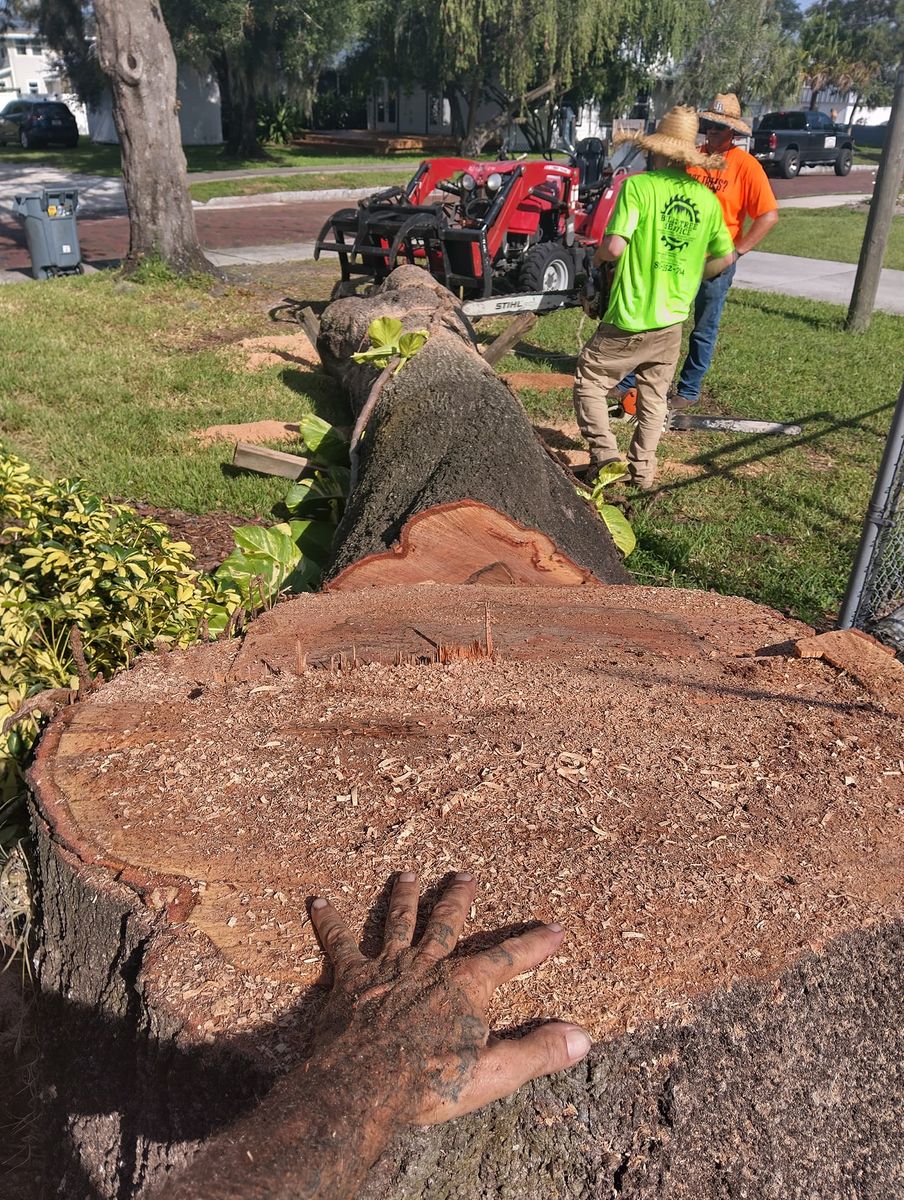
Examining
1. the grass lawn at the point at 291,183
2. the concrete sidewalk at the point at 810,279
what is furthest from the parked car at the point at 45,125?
the concrete sidewalk at the point at 810,279

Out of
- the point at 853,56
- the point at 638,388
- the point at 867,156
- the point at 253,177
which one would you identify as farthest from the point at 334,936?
the point at 853,56

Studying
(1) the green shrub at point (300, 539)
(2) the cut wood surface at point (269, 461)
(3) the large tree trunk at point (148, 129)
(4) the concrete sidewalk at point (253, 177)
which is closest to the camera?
(1) the green shrub at point (300, 539)

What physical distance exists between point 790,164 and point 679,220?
30.6 meters

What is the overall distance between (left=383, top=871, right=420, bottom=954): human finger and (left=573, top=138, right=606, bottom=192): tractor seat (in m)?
10.7

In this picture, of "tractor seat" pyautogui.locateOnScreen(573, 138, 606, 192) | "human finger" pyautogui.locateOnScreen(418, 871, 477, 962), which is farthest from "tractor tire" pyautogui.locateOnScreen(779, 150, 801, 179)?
"human finger" pyautogui.locateOnScreen(418, 871, 477, 962)

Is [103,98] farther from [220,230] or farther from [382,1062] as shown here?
[382,1062]

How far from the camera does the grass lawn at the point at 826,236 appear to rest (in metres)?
15.1

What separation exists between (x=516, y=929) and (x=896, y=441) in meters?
2.44

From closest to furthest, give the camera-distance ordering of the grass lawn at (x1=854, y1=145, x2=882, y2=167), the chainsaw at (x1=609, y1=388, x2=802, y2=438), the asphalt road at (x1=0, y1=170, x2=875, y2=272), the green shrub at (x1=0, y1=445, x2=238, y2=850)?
the green shrub at (x1=0, y1=445, x2=238, y2=850) → the chainsaw at (x1=609, y1=388, x2=802, y2=438) → the asphalt road at (x1=0, y1=170, x2=875, y2=272) → the grass lawn at (x1=854, y1=145, x2=882, y2=167)

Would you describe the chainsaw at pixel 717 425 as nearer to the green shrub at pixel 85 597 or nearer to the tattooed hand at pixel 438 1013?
the green shrub at pixel 85 597

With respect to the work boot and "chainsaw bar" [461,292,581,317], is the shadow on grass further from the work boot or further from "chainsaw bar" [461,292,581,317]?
"chainsaw bar" [461,292,581,317]

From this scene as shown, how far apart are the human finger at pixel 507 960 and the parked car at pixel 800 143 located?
3370 cm

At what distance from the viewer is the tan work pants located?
543 centimetres

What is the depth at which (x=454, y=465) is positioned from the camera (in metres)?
3.70
